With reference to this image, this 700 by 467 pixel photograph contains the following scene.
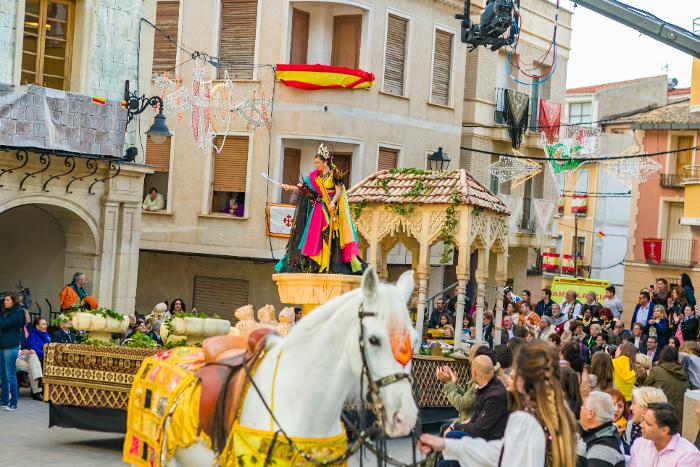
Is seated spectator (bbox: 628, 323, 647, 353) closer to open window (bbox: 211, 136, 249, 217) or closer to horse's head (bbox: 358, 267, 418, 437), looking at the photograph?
open window (bbox: 211, 136, 249, 217)

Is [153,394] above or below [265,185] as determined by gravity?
below

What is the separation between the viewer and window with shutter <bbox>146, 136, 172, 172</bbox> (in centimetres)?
2783

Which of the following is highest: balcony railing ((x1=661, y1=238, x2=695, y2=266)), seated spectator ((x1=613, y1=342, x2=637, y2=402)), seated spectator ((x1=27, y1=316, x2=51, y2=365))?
balcony railing ((x1=661, y1=238, x2=695, y2=266))

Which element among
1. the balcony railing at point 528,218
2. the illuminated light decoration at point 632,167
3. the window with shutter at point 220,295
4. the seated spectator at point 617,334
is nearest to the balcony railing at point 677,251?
the balcony railing at point 528,218

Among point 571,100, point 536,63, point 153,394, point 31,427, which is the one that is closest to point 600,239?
point 571,100

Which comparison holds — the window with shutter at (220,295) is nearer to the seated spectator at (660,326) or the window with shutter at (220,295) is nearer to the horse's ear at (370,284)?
the seated spectator at (660,326)

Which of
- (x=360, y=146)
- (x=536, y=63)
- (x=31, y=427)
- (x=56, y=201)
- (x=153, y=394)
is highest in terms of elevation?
(x=536, y=63)

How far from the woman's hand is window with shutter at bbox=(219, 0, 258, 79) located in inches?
814

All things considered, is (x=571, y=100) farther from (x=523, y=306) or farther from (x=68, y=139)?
(x=68, y=139)

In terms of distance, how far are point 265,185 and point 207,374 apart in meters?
18.6

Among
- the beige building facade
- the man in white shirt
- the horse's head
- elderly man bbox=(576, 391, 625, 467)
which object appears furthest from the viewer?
the beige building facade

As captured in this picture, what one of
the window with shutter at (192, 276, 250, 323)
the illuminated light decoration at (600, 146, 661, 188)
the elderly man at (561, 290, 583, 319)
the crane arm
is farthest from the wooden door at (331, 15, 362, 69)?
the crane arm

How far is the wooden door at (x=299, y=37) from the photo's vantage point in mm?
27109

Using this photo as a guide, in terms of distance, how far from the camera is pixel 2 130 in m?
19.4
